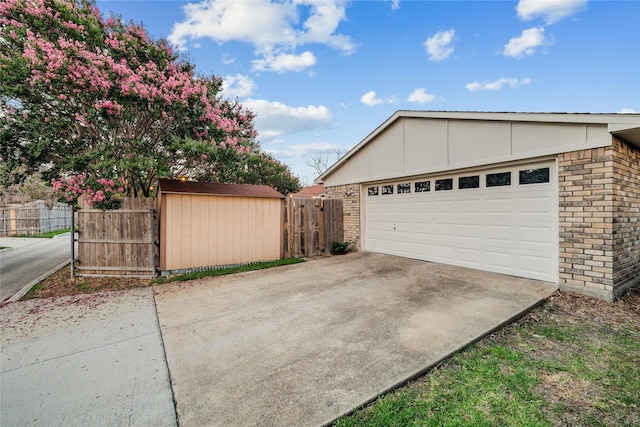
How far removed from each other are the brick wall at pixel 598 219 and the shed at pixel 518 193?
0.01 meters

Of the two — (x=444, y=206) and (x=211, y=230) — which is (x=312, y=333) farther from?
(x=444, y=206)

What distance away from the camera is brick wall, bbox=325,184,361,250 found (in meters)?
9.15

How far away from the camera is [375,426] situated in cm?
196

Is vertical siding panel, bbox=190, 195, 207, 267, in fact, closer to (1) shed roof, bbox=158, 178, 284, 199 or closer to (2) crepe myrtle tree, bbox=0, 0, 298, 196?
(1) shed roof, bbox=158, 178, 284, 199

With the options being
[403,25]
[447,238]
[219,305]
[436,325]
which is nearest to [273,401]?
[436,325]

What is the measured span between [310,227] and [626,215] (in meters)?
6.86

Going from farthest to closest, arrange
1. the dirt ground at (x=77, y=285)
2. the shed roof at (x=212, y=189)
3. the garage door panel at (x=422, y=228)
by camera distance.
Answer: the garage door panel at (x=422, y=228) → the shed roof at (x=212, y=189) → the dirt ground at (x=77, y=285)

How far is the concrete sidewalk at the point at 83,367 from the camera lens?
2.14 metres

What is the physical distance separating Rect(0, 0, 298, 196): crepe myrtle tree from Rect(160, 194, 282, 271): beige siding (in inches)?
40.7

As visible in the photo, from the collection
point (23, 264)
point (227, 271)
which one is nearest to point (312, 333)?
point (227, 271)

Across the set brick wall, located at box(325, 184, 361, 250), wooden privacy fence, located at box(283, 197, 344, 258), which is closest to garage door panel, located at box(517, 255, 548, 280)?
brick wall, located at box(325, 184, 361, 250)

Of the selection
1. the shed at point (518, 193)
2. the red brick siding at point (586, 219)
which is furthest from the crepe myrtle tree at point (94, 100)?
the red brick siding at point (586, 219)

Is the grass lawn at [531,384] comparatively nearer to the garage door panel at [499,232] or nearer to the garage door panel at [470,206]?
the garage door panel at [499,232]

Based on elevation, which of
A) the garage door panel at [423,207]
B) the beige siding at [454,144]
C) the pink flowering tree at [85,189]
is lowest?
the garage door panel at [423,207]
